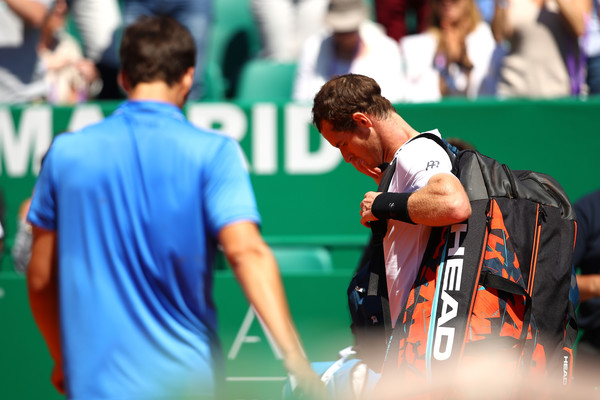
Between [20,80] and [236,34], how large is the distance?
2.64 m

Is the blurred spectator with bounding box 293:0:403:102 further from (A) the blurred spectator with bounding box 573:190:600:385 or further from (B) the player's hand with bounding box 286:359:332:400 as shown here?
(B) the player's hand with bounding box 286:359:332:400

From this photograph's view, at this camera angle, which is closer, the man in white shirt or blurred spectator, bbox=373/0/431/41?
the man in white shirt

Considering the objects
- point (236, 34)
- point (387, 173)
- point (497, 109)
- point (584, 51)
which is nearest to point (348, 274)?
point (497, 109)

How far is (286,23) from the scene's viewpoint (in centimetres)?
730

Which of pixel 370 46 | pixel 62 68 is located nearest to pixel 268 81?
pixel 370 46

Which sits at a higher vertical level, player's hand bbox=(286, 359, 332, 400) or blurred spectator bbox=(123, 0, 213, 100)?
blurred spectator bbox=(123, 0, 213, 100)

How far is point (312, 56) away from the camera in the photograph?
613cm

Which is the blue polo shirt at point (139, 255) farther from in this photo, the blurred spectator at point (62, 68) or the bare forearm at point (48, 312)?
the blurred spectator at point (62, 68)

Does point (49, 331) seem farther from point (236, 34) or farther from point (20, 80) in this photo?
point (236, 34)

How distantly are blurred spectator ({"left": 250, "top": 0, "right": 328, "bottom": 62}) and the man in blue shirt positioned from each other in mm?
5096

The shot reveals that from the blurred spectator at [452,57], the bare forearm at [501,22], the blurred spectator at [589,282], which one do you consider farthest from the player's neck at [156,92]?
the bare forearm at [501,22]

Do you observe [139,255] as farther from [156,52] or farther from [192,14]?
[192,14]

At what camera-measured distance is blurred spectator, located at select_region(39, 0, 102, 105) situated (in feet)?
22.1

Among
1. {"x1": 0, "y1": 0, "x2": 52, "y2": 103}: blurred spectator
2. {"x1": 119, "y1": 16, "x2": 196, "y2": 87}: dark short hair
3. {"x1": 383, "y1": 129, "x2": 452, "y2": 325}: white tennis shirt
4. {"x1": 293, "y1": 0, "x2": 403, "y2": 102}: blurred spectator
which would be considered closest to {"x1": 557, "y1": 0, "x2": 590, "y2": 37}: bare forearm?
{"x1": 293, "y1": 0, "x2": 403, "y2": 102}: blurred spectator
